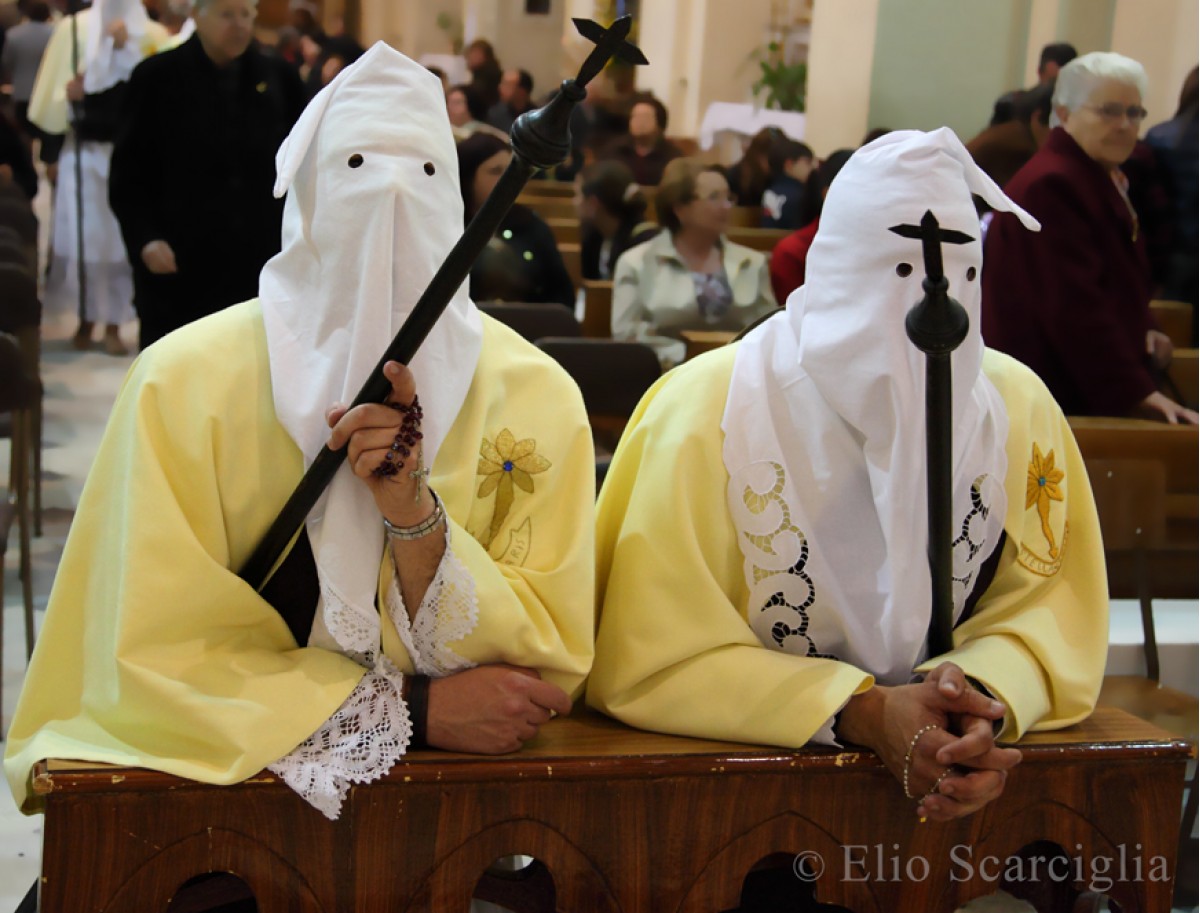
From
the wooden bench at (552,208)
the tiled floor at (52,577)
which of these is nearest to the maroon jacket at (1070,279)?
the tiled floor at (52,577)

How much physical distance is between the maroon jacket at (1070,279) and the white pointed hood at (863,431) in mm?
2294

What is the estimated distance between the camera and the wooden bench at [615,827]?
191 cm

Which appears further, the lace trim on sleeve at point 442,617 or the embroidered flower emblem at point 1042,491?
the embroidered flower emblem at point 1042,491

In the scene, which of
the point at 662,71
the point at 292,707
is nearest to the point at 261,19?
the point at 292,707

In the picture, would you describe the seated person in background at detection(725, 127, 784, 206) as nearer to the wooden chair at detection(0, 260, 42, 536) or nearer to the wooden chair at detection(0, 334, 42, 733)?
the wooden chair at detection(0, 260, 42, 536)

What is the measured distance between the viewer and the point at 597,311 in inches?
228

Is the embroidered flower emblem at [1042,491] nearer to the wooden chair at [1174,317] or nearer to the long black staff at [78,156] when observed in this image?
the wooden chair at [1174,317]

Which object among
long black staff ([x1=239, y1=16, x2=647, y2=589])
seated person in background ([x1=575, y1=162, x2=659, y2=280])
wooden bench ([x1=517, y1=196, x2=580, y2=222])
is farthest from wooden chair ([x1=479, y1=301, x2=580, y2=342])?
wooden bench ([x1=517, y1=196, x2=580, y2=222])

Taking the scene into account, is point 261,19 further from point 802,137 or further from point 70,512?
point 802,137

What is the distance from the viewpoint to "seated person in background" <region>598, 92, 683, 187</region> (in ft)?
26.9

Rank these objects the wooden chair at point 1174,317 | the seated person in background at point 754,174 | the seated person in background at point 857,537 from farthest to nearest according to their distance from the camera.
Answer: the seated person in background at point 754,174, the wooden chair at point 1174,317, the seated person in background at point 857,537

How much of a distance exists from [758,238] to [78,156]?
3373mm

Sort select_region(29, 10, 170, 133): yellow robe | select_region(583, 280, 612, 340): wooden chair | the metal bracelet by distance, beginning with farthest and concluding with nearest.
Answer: select_region(29, 10, 170, 133): yellow robe
select_region(583, 280, 612, 340): wooden chair
the metal bracelet

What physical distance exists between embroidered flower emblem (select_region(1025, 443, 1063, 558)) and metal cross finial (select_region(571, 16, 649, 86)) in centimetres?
116
